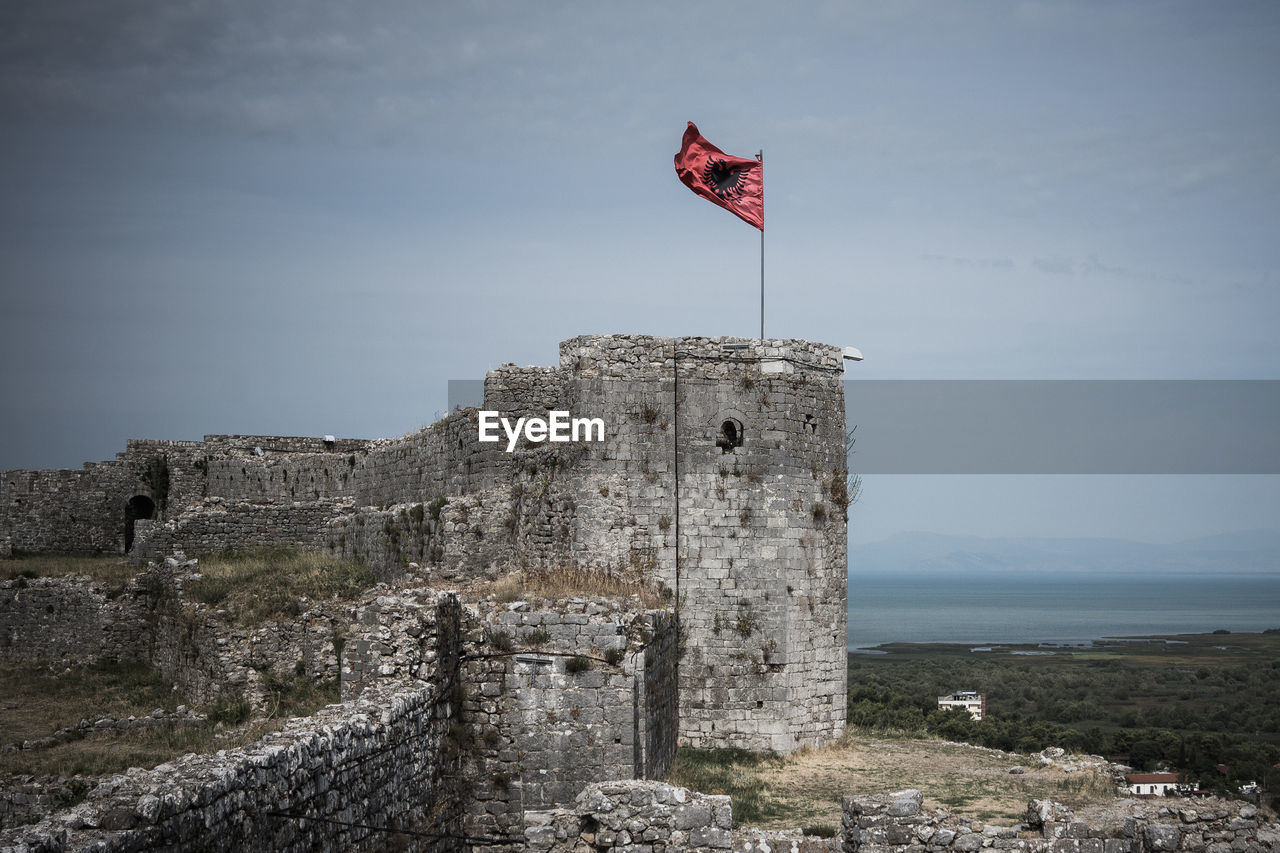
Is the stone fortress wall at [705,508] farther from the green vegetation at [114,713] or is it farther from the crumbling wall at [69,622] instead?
the crumbling wall at [69,622]

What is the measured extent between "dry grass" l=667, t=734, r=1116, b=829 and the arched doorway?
21.3 m

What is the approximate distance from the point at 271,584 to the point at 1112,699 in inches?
2259

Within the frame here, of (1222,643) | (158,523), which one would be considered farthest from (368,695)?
(1222,643)

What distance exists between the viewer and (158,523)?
29.0 m

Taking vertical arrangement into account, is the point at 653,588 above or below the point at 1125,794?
above

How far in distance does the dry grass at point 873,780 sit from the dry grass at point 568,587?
8.84 ft

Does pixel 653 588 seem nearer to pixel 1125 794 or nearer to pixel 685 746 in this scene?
pixel 685 746

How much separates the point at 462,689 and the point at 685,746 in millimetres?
7779

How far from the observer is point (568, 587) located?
17375 millimetres

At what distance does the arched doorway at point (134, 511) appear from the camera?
3541cm

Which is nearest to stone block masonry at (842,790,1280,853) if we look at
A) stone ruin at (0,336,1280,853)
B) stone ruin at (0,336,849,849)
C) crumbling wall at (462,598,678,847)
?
stone ruin at (0,336,1280,853)

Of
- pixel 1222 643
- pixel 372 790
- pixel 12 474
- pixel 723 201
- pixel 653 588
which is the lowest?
pixel 1222 643

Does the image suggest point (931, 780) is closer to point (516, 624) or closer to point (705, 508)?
point (705, 508)

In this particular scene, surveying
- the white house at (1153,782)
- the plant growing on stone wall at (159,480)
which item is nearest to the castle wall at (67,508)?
the plant growing on stone wall at (159,480)
